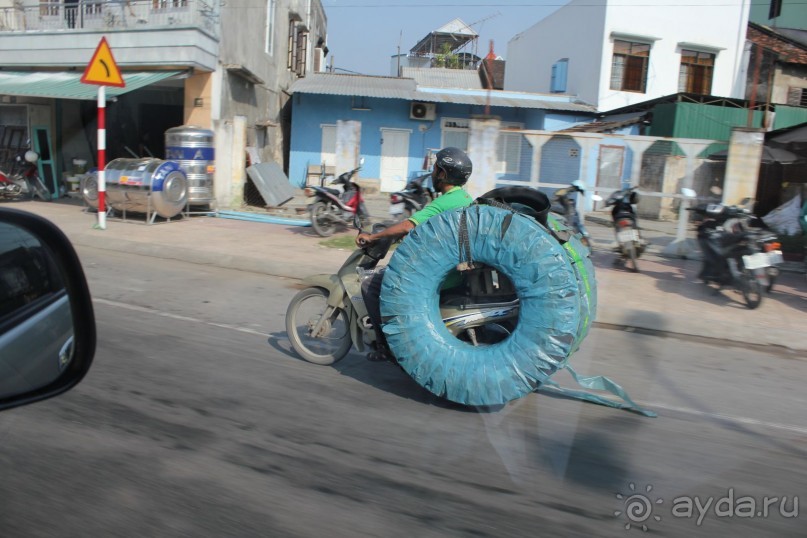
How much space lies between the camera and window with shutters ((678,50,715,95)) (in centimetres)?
2230

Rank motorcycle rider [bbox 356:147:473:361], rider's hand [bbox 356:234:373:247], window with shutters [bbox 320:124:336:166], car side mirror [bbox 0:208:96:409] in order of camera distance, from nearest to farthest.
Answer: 1. car side mirror [bbox 0:208:96:409]
2. motorcycle rider [bbox 356:147:473:361]
3. rider's hand [bbox 356:234:373:247]
4. window with shutters [bbox 320:124:336:166]

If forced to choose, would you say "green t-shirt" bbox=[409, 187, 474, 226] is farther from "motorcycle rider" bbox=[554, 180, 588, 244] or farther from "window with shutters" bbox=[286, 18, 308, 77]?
"window with shutters" bbox=[286, 18, 308, 77]

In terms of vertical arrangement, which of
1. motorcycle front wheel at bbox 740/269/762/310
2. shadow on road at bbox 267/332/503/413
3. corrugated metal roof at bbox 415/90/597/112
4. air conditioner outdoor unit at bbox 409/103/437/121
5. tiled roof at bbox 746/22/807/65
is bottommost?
shadow on road at bbox 267/332/503/413

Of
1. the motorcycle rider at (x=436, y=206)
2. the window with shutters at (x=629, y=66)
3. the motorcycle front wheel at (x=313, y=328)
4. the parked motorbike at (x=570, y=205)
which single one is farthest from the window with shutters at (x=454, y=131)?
the motorcycle rider at (x=436, y=206)

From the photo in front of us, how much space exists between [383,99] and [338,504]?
19320 millimetres

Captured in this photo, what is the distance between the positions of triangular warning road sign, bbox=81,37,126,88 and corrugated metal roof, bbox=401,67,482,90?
46.5ft

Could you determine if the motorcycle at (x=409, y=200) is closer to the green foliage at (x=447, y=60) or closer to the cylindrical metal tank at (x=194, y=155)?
the cylindrical metal tank at (x=194, y=155)

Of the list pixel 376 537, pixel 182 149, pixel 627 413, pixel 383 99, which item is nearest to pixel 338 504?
pixel 376 537

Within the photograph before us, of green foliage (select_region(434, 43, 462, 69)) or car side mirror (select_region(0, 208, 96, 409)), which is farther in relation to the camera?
green foliage (select_region(434, 43, 462, 69))

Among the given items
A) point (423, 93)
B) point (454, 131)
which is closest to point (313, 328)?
point (423, 93)

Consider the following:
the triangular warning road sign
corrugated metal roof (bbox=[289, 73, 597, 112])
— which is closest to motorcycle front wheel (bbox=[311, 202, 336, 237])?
the triangular warning road sign

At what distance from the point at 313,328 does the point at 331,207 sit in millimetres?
6637

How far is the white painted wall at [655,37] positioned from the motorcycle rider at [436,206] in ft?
59.7

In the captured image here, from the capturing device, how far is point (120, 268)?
8.91 metres
